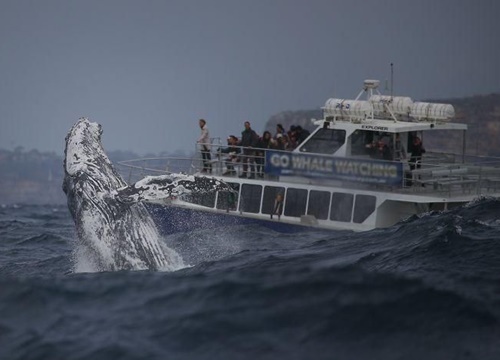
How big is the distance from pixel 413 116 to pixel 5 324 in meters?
17.6

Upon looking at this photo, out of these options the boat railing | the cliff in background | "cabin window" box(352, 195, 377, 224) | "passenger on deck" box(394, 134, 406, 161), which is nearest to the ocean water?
the boat railing

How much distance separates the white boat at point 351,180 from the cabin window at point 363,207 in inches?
1.0

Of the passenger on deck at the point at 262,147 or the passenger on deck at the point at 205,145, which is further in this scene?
the passenger on deck at the point at 205,145

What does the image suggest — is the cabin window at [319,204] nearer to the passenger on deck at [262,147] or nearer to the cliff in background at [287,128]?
the passenger on deck at [262,147]

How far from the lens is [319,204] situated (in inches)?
1055

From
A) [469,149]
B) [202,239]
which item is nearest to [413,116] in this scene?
[202,239]

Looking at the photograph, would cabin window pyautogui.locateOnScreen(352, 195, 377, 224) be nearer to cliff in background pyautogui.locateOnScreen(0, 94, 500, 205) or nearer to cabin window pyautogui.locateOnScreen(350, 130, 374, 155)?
cabin window pyautogui.locateOnScreen(350, 130, 374, 155)

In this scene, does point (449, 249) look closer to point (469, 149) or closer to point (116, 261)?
point (116, 261)

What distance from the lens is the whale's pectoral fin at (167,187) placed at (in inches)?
609

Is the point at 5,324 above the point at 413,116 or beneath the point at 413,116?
beneath

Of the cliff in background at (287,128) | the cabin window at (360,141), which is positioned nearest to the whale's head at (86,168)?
the cabin window at (360,141)

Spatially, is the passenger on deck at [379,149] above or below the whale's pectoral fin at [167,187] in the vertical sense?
above

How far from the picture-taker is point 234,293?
12445 millimetres

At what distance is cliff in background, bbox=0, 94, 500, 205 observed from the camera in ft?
Answer: 189
